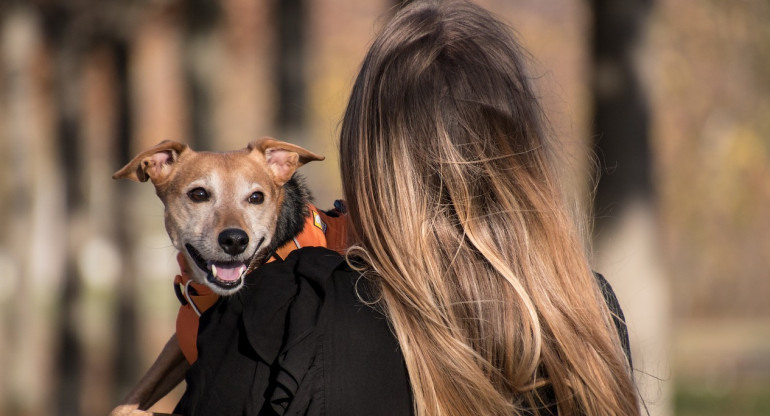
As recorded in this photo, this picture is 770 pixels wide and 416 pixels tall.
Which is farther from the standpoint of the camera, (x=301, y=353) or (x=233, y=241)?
(x=233, y=241)

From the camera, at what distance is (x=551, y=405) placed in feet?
8.55

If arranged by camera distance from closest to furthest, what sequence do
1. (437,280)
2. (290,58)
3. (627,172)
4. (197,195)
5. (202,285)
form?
1. (437,280)
2. (202,285)
3. (197,195)
4. (627,172)
5. (290,58)

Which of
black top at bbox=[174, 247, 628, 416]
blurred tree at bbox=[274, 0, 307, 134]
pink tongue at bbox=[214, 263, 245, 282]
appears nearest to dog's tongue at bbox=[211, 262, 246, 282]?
pink tongue at bbox=[214, 263, 245, 282]

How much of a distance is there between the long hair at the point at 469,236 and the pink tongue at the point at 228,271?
2.09ft

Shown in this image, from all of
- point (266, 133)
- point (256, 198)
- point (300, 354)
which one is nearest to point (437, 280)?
point (300, 354)

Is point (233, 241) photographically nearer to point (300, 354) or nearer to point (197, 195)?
point (197, 195)

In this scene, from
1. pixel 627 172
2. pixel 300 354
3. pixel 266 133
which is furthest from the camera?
pixel 266 133

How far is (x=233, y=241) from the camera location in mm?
3246

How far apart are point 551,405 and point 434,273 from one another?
1.58 feet

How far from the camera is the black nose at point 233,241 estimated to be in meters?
3.24

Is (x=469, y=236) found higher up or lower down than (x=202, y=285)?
higher up

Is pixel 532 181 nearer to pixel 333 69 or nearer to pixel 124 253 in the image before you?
pixel 124 253

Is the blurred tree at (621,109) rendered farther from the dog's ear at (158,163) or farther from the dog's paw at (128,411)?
the dog's paw at (128,411)

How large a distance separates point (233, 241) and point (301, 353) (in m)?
0.99
